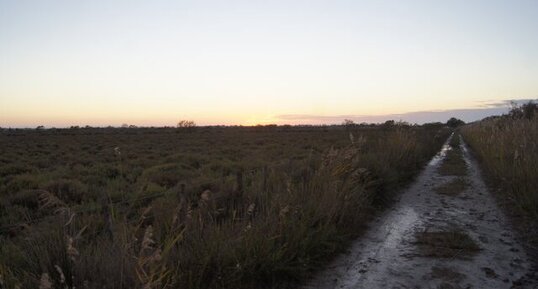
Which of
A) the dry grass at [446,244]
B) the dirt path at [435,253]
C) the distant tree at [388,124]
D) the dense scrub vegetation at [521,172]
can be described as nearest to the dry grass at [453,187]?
the dense scrub vegetation at [521,172]

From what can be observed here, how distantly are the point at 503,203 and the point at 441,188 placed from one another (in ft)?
8.83

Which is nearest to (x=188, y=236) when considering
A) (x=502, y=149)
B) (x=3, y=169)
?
(x=502, y=149)

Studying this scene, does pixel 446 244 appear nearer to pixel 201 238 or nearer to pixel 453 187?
pixel 201 238

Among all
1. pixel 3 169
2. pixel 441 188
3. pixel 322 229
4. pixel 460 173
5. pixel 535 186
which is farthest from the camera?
pixel 3 169

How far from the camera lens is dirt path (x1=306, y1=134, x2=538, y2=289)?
5.58 metres

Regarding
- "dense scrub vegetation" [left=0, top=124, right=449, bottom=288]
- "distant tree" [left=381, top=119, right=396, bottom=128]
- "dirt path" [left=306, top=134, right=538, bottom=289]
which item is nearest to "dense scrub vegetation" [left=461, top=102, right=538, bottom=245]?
"dirt path" [left=306, top=134, right=538, bottom=289]

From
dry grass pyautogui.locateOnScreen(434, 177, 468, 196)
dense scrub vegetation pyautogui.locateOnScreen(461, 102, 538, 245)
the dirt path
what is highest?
dense scrub vegetation pyautogui.locateOnScreen(461, 102, 538, 245)

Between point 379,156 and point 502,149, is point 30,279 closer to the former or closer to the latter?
point 379,156

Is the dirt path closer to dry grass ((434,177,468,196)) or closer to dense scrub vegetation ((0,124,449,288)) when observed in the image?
dense scrub vegetation ((0,124,449,288))

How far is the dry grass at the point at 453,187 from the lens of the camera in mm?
11922

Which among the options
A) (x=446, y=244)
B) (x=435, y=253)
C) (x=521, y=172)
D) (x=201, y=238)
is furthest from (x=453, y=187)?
(x=201, y=238)

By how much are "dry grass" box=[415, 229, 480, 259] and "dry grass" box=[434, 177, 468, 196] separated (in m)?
4.33

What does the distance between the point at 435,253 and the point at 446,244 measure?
0.53 metres

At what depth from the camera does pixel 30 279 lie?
4266mm
